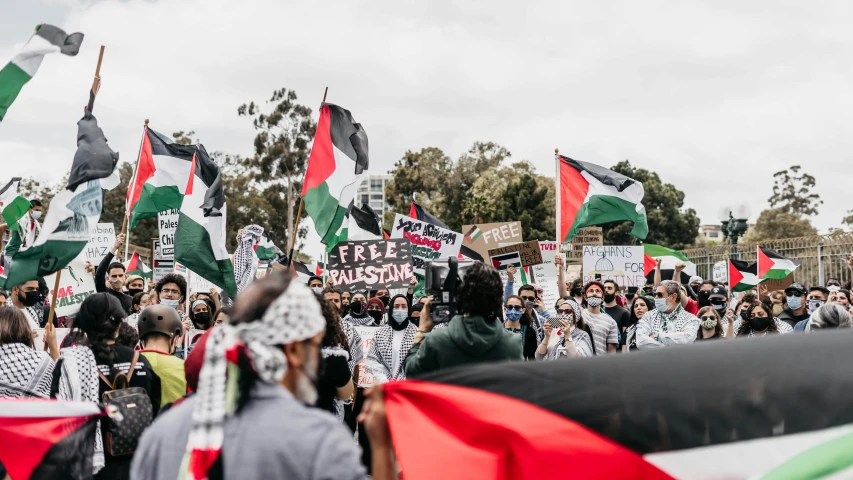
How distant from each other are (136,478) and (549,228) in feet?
155

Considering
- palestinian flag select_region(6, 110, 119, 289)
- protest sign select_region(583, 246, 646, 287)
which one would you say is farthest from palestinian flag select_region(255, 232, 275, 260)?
palestinian flag select_region(6, 110, 119, 289)

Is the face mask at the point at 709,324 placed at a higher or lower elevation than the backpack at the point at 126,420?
higher

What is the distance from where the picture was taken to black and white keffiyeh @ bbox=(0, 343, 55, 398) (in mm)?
4664

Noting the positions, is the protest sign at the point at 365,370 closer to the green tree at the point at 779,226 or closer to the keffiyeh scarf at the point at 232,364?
the keffiyeh scarf at the point at 232,364

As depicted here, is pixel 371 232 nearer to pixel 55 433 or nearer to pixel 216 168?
pixel 216 168

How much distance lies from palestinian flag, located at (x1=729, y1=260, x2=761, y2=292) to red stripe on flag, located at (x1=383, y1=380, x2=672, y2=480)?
13.0 metres

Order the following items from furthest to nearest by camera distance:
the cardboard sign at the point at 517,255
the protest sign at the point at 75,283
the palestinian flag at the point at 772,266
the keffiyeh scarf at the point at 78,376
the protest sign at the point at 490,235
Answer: the protest sign at the point at 490,235 < the palestinian flag at the point at 772,266 < the cardboard sign at the point at 517,255 < the protest sign at the point at 75,283 < the keffiyeh scarf at the point at 78,376

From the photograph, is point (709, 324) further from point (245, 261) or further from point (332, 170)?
point (245, 261)

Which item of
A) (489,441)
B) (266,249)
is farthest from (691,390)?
(266,249)

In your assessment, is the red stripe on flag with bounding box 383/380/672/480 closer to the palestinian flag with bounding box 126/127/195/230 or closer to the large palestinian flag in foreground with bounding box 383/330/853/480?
the large palestinian flag in foreground with bounding box 383/330/853/480

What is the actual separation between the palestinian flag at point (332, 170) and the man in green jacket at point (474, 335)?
467 centimetres

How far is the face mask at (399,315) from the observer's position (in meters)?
7.56

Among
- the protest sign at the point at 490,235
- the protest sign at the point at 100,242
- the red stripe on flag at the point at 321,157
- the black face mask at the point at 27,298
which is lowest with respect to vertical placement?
the black face mask at the point at 27,298

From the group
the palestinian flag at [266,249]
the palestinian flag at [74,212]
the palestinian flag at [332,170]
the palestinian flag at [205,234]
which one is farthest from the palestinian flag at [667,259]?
the palestinian flag at [74,212]
